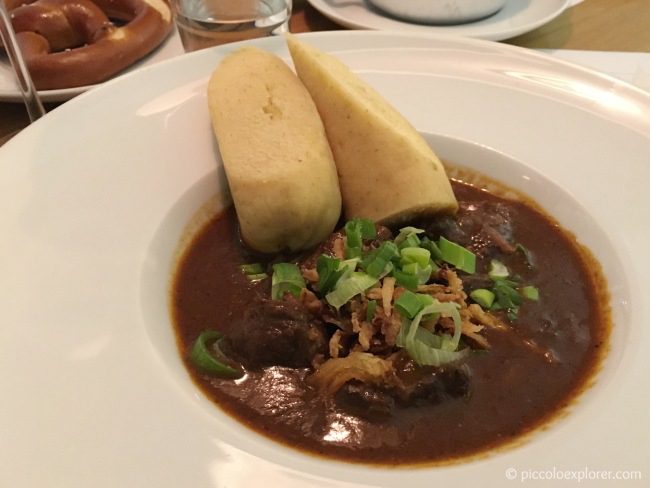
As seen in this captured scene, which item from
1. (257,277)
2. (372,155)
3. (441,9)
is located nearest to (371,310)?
(257,277)

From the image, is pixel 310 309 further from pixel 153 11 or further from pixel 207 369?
pixel 153 11

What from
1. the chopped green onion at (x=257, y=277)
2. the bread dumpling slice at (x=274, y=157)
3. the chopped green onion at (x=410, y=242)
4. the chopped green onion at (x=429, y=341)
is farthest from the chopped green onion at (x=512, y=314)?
the chopped green onion at (x=257, y=277)

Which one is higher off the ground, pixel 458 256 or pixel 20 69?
pixel 20 69

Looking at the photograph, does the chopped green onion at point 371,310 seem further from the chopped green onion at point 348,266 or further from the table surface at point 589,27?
the table surface at point 589,27

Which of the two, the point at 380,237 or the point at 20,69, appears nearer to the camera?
the point at 380,237

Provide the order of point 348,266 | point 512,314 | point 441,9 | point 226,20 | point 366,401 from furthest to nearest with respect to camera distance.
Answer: point 441,9 → point 226,20 → point 512,314 → point 348,266 → point 366,401

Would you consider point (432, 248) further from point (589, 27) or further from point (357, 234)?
point (589, 27)

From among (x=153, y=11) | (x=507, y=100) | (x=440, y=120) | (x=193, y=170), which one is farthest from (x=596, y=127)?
(x=153, y=11)
